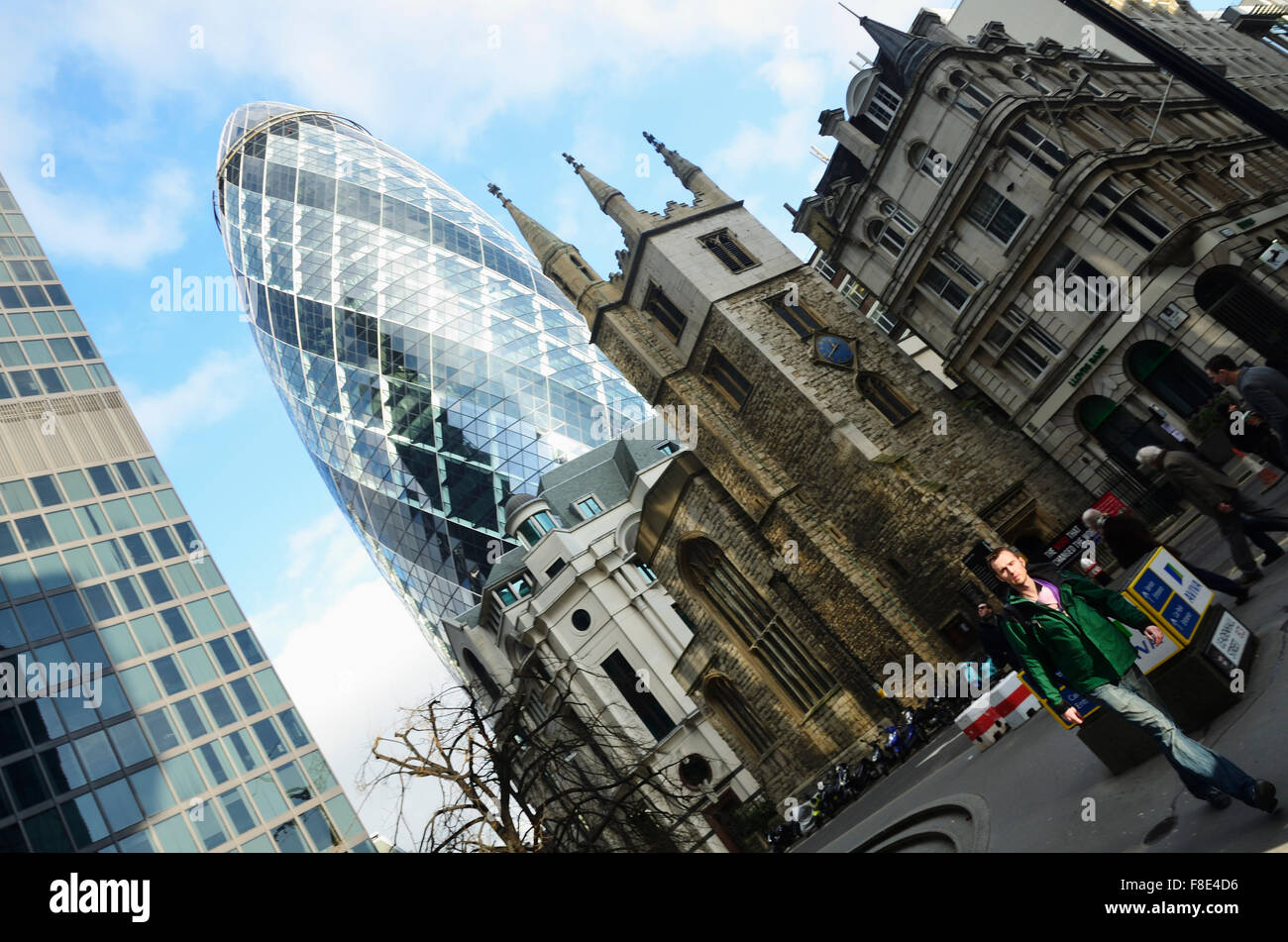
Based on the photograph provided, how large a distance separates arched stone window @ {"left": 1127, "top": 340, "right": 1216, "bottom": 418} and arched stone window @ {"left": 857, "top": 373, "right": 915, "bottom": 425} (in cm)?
646

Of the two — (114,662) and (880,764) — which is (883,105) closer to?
(880,764)

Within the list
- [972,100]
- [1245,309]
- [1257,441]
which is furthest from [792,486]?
[1257,441]

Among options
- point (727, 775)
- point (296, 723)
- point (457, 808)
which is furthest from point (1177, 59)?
point (296, 723)

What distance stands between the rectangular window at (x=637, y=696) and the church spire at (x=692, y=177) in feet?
64.0

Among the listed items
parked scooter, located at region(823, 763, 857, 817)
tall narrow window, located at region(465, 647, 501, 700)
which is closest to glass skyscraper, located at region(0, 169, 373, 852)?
tall narrow window, located at region(465, 647, 501, 700)

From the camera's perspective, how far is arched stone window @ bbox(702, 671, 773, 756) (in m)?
30.1

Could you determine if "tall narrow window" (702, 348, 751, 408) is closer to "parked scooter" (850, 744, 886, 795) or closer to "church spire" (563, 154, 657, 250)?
"church spire" (563, 154, 657, 250)

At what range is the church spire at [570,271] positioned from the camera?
3400cm

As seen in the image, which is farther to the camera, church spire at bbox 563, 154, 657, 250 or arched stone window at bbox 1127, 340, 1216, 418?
church spire at bbox 563, 154, 657, 250

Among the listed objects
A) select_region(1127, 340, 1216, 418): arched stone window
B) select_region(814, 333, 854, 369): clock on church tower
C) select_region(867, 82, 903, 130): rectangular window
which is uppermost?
select_region(867, 82, 903, 130): rectangular window

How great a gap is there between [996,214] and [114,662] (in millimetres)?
39077

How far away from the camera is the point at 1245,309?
20.6 meters
